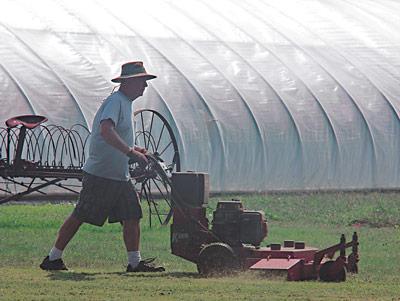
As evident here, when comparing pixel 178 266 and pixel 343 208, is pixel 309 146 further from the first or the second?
pixel 178 266

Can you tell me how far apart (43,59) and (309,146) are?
579 cm

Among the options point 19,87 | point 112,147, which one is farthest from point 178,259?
point 19,87

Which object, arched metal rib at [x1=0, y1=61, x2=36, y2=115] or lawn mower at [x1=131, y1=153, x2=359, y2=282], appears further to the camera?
arched metal rib at [x1=0, y1=61, x2=36, y2=115]

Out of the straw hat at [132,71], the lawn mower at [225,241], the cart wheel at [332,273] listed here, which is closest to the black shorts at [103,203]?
the lawn mower at [225,241]

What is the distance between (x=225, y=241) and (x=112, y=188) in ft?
3.85

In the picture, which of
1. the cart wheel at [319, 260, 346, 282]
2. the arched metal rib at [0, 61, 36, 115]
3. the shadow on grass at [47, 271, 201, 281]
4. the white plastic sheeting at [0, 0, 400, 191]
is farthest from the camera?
the white plastic sheeting at [0, 0, 400, 191]

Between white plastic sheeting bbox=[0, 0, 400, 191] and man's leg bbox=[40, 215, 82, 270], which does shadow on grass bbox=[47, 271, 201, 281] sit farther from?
white plastic sheeting bbox=[0, 0, 400, 191]

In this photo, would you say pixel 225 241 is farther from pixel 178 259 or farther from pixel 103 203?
pixel 178 259

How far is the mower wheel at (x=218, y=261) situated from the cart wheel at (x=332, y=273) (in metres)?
0.91

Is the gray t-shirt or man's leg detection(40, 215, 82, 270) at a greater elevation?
the gray t-shirt

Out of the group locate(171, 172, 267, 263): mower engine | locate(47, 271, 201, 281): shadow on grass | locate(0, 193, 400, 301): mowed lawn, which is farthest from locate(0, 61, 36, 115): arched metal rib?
locate(47, 271, 201, 281): shadow on grass

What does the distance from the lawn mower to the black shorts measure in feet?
1.28

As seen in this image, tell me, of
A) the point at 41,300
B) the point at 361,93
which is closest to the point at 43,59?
the point at 361,93

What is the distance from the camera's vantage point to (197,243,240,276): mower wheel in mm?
12125
